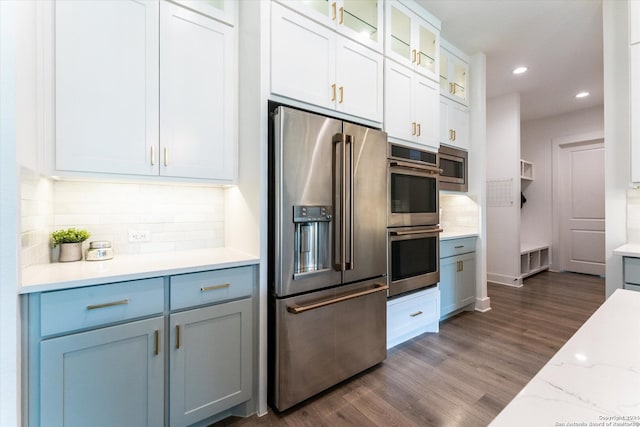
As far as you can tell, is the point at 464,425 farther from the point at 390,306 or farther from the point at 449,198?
the point at 449,198

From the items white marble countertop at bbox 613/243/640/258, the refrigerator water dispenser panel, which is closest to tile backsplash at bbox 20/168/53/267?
the refrigerator water dispenser panel

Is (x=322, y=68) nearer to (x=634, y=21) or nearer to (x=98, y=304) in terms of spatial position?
(x=98, y=304)

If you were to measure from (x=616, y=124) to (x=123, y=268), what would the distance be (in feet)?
12.2

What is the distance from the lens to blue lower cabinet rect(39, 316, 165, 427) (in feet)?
3.82

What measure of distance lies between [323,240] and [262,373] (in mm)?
849

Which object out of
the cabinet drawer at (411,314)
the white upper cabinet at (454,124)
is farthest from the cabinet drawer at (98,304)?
the white upper cabinet at (454,124)

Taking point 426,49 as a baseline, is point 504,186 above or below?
below

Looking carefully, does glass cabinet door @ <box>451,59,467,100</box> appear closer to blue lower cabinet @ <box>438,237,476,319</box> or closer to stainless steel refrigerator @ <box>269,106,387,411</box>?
blue lower cabinet @ <box>438,237,476,319</box>

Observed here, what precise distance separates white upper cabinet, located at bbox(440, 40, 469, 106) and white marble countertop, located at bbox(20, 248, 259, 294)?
2847 millimetres

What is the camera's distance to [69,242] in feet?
5.21

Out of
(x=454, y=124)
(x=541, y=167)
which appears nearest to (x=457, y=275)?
(x=454, y=124)

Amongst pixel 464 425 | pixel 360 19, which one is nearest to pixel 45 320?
pixel 464 425

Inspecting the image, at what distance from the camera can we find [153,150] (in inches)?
63.9

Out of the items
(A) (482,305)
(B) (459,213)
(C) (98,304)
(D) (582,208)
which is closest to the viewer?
(C) (98,304)
